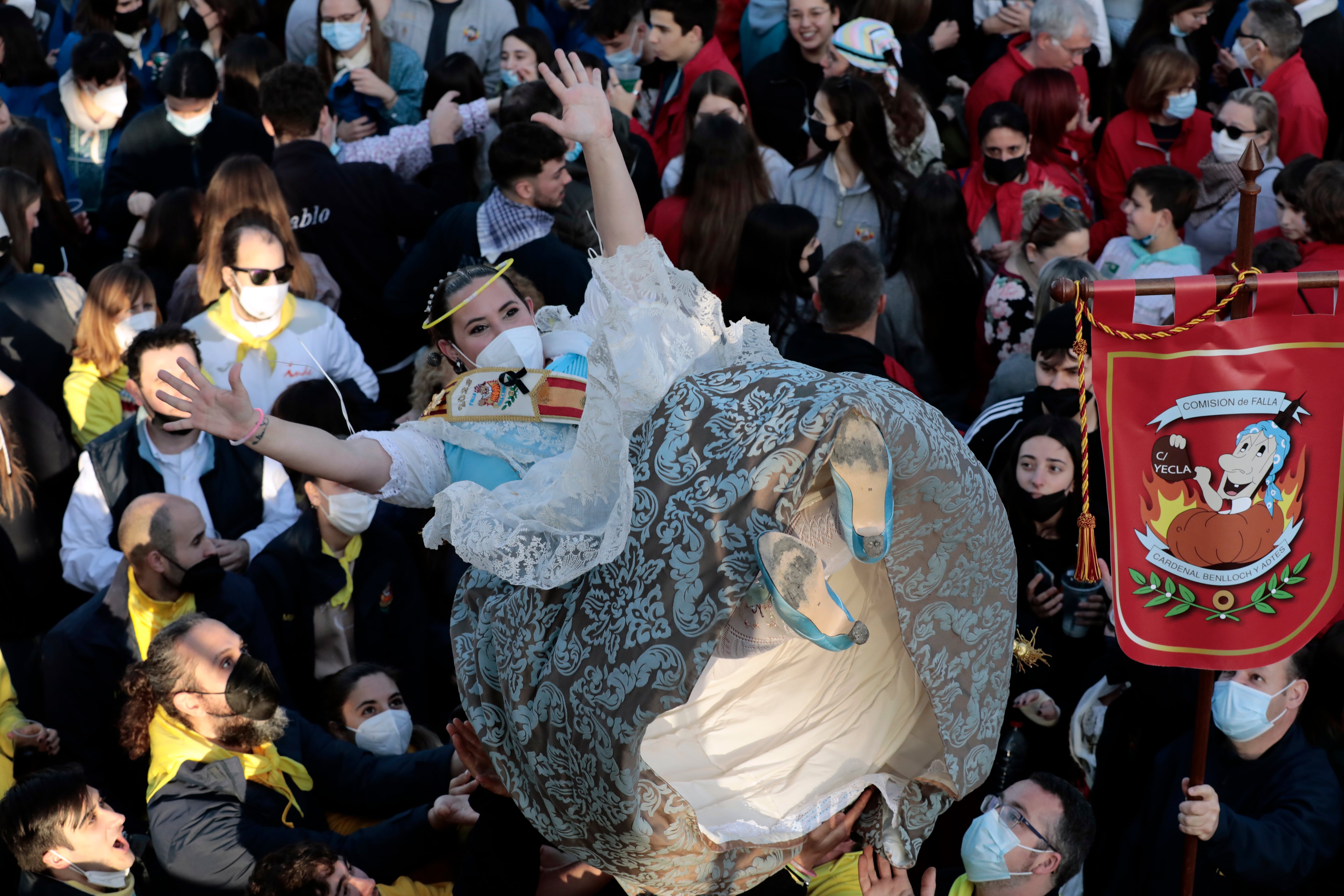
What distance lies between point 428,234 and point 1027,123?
98.3 inches

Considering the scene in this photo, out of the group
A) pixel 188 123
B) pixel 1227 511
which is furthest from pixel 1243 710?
pixel 188 123

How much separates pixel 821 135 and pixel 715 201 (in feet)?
2.06

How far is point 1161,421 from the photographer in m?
3.23

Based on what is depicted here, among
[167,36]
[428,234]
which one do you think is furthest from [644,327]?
[167,36]

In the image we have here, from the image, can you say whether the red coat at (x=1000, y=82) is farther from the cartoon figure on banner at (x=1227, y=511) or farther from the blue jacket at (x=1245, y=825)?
the cartoon figure on banner at (x=1227, y=511)

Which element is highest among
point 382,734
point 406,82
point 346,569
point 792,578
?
point 792,578

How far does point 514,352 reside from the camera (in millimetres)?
3283

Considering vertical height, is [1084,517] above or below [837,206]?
above

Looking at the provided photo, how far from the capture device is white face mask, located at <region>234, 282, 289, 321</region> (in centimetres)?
517

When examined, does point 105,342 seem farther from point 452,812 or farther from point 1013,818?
point 1013,818

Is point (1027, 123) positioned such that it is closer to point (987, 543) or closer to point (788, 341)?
point (788, 341)

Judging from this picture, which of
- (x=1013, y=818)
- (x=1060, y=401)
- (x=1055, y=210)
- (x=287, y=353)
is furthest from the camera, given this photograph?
(x=1055, y=210)

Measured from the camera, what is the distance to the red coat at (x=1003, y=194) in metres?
5.95

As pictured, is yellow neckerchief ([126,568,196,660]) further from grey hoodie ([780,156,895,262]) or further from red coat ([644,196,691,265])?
grey hoodie ([780,156,895,262])
